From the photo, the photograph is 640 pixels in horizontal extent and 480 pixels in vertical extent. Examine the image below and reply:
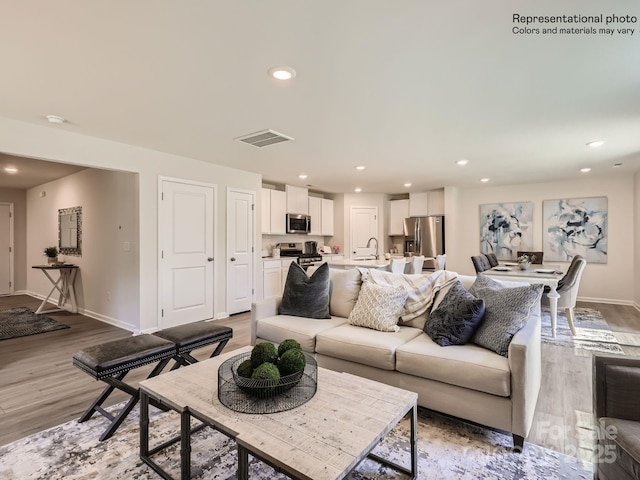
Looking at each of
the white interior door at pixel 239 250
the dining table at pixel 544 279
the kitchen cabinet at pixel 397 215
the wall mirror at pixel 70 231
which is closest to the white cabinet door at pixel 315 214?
the kitchen cabinet at pixel 397 215

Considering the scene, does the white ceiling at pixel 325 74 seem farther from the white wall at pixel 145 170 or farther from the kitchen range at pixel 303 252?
the kitchen range at pixel 303 252

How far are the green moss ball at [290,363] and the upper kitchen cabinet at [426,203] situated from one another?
652 centimetres

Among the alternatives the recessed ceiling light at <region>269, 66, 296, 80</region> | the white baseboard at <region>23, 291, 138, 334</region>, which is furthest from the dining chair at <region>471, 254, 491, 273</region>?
the white baseboard at <region>23, 291, 138, 334</region>

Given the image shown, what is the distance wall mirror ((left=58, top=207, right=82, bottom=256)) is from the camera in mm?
5566

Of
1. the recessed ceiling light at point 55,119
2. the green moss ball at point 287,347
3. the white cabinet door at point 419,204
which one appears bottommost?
the green moss ball at point 287,347

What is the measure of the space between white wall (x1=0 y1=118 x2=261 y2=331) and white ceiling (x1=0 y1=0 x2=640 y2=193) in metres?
0.17

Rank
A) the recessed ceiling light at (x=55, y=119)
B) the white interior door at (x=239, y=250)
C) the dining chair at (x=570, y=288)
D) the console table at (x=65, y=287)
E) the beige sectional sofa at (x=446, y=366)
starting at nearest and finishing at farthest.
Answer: the beige sectional sofa at (x=446, y=366) < the recessed ceiling light at (x=55, y=119) < the dining chair at (x=570, y=288) < the white interior door at (x=239, y=250) < the console table at (x=65, y=287)

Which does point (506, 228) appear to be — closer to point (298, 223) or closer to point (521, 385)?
point (298, 223)

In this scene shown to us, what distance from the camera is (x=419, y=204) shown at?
7777 mm

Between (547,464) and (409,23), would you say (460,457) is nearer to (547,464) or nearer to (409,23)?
(547,464)

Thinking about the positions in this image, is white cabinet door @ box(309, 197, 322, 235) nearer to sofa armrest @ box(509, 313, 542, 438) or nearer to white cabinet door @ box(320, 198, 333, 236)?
white cabinet door @ box(320, 198, 333, 236)

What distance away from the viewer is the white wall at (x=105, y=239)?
4.36 meters

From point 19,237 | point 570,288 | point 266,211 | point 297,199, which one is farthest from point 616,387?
point 19,237

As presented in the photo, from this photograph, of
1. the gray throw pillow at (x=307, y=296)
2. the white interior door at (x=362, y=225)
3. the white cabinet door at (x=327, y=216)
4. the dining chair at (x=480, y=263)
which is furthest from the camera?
the white interior door at (x=362, y=225)
